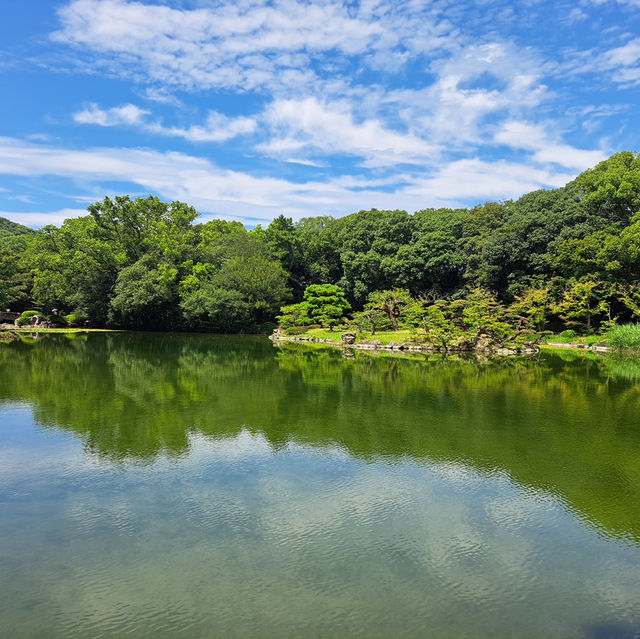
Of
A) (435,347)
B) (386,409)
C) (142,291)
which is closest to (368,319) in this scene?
(435,347)

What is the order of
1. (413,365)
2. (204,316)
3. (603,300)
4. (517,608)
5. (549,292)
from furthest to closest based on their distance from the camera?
(204,316)
(549,292)
(603,300)
(413,365)
(517,608)

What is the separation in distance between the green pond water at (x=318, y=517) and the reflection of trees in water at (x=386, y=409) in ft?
0.21

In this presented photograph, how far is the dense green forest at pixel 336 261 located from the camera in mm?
A: 24359

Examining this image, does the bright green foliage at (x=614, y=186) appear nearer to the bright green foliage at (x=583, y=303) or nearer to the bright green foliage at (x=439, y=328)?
the bright green foliage at (x=583, y=303)

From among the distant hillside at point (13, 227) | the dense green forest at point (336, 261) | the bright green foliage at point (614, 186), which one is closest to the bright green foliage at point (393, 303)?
the dense green forest at point (336, 261)

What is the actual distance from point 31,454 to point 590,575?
7057 mm

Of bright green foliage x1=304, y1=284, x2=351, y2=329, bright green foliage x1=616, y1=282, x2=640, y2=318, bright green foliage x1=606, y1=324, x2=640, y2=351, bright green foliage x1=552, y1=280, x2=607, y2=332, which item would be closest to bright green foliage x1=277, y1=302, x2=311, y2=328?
bright green foliage x1=304, y1=284, x2=351, y2=329

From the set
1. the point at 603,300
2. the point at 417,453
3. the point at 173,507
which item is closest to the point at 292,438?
the point at 417,453

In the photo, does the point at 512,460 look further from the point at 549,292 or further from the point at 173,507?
the point at 549,292

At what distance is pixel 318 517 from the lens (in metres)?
4.98

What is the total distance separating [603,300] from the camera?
2361cm

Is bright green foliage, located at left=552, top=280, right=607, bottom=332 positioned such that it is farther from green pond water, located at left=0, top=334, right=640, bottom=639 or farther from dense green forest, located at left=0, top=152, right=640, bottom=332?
green pond water, located at left=0, top=334, right=640, bottom=639

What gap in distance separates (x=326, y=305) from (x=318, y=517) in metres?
23.8

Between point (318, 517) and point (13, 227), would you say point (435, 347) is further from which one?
point (13, 227)
